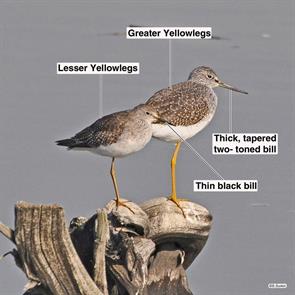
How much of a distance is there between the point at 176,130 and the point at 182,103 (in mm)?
424

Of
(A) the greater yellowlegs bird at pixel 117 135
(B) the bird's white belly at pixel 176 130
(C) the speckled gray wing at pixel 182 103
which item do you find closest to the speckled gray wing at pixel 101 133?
(A) the greater yellowlegs bird at pixel 117 135

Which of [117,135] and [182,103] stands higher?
[182,103]

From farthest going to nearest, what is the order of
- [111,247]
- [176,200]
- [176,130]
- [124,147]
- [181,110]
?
[181,110], [176,130], [176,200], [124,147], [111,247]

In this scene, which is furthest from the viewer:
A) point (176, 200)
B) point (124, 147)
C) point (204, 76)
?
point (204, 76)

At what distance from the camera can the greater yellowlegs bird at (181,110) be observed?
15.2 metres

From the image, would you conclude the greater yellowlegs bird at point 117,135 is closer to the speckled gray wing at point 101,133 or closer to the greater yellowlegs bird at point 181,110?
the speckled gray wing at point 101,133

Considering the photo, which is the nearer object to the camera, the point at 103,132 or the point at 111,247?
the point at 111,247

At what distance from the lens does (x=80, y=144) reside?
14.7m

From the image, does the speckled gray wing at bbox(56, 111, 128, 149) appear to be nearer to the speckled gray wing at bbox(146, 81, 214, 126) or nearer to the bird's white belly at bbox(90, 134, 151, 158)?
the bird's white belly at bbox(90, 134, 151, 158)

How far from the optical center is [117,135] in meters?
14.5

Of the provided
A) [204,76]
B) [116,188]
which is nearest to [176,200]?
[116,188]

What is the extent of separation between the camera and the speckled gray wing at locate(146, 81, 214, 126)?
1536 cm

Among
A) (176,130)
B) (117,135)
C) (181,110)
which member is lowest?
(117,135)

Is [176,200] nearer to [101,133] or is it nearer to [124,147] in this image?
[124,147]
